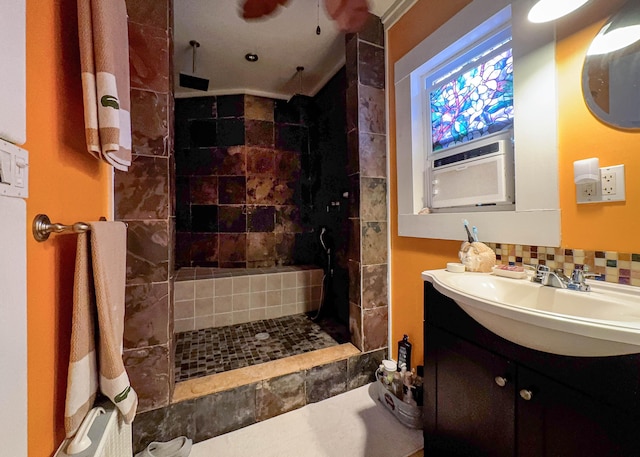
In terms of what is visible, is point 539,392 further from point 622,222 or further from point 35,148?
point 35,148

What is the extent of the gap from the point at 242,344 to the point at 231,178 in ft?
5.92

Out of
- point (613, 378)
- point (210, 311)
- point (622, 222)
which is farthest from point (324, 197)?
point (613, 378)

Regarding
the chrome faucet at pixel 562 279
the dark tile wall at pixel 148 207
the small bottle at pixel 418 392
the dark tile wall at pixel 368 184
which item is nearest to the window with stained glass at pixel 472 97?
the dark tile wall at pixel 368 184

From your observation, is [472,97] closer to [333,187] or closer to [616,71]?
[616,71]

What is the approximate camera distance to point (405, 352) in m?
1.63

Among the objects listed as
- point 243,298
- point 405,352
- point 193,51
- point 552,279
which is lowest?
point 405,352

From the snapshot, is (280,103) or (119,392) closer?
(119,392)

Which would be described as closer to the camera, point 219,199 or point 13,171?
point 13,171

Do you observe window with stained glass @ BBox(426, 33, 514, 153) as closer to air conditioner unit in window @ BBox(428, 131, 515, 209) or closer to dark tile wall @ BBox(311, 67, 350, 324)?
air conditioner unit in window @ BBox(428, 131, 515, 209)

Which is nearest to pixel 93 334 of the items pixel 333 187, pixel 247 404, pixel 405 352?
pixel 247 404

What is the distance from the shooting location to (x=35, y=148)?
590mm

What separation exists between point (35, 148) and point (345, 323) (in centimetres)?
227

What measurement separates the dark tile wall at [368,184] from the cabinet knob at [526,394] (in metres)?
1.09

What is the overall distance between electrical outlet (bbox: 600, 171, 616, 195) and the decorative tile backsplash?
206mm
